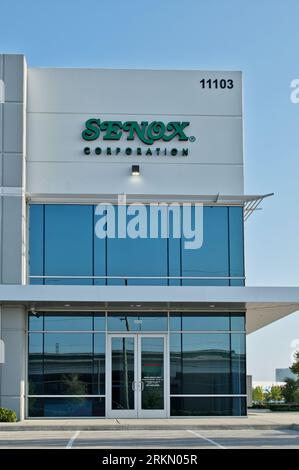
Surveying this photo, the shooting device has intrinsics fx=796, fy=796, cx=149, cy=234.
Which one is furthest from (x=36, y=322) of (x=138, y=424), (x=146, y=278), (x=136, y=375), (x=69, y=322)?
(x=138, y=424)

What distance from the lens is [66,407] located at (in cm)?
2308

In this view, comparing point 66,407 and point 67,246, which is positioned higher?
point 67,246

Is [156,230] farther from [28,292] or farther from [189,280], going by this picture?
[28,292]

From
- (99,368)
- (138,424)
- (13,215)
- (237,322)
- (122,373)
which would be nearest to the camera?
(138,424)

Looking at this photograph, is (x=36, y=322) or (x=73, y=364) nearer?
(x=73, y=364)

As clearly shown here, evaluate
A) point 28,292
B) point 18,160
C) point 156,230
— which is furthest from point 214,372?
point 18,160

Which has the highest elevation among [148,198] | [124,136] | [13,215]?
[124,136]

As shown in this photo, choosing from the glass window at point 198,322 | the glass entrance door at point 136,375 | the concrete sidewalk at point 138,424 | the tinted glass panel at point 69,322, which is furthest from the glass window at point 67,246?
the concrete sidewalk at point 138,424

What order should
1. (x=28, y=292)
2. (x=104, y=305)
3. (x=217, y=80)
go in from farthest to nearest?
(x=217, y=80)
(x=104, y=305)
(x=28, y=292)

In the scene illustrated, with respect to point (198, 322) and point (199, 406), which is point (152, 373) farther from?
point (198, 322)

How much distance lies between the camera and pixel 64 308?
76.8 feet

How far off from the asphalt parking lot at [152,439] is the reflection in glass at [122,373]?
3.32 metres

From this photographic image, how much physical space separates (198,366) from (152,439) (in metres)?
6.11

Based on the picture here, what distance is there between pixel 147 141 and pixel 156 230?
2.75 meters
